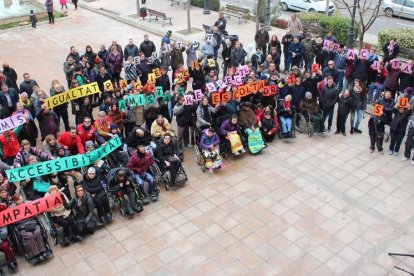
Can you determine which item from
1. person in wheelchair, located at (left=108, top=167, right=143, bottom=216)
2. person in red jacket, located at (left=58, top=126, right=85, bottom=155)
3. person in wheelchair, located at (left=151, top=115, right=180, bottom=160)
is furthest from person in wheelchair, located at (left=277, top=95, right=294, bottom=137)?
person in red jacket, located at (left=58, top=126, right=85, bottom=155)

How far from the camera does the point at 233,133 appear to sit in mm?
12008

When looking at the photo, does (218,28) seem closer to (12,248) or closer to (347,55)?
(347,55)

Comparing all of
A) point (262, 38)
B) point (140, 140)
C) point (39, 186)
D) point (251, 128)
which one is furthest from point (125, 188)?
point (262, 38)

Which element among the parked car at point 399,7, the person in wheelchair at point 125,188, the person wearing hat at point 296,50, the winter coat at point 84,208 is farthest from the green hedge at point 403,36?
the winter coat at point 84,208

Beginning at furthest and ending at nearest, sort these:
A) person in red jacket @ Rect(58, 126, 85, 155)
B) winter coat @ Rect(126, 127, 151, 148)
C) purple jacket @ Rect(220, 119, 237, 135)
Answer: purple jacket @ Rect(220, 119, 237, 135) → winter coat @ Rect(126, 127, 151, 148) → person in red jacket @ Rect(58, 126, 85, 155)

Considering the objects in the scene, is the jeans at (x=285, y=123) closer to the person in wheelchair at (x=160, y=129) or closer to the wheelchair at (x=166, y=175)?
the person in wheelchair at (x=160, y=129)

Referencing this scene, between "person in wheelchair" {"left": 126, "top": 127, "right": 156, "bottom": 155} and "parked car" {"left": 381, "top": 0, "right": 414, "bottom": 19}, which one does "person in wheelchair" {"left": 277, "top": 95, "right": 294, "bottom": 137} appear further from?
"parked car" {"left": 381, "top": 0, "right": 414, "bottom": 19}

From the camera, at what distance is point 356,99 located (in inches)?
500

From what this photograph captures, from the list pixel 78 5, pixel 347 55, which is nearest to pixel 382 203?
pixel 347 55

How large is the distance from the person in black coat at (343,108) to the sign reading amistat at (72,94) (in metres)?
6.43

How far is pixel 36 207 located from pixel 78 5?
79.0 feet

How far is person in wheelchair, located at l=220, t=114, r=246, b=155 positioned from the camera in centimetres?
1194

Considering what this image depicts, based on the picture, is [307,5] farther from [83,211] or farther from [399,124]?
[83,211]

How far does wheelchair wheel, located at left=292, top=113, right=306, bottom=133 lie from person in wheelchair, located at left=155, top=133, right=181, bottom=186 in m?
4.01
